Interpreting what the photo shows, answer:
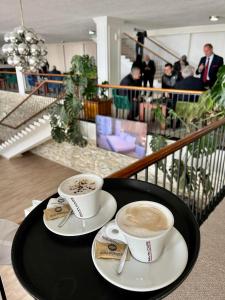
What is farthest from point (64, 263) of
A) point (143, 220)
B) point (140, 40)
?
point (140, 40)

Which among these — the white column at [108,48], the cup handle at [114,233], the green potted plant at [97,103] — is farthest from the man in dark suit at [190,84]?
the cup handle at [114,233]

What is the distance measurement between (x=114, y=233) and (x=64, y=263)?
0.49 feet

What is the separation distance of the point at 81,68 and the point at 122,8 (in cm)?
154

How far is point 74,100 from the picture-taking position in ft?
18.5

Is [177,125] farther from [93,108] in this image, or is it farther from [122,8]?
[122,8]

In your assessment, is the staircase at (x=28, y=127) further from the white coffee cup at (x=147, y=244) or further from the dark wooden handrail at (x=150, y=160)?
the white coffee cup at (x=147, y=244)

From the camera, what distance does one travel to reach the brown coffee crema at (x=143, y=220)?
1.89ft

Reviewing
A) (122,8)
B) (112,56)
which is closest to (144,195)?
(122,8)

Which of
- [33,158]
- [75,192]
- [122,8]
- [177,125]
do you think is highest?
[122,8]

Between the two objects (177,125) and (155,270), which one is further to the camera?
(177,125)

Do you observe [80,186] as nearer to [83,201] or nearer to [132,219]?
[83,201]

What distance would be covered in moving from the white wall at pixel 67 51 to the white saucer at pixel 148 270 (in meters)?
13.6

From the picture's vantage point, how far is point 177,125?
506 cm

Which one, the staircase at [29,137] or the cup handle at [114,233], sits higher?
the cup handle at [114,233]
